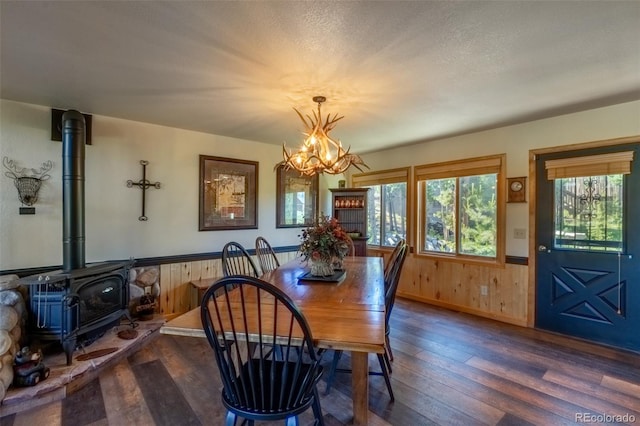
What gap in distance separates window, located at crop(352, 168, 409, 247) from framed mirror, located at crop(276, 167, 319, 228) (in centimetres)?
93

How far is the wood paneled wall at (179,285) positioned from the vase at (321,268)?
77.9 inches

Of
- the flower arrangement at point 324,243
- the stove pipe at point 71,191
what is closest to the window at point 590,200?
the flower arrangement at point 324,243

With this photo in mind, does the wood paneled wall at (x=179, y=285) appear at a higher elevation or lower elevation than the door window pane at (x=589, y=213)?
lower

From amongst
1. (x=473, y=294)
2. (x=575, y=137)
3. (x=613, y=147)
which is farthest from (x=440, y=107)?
(x=473, y=294)

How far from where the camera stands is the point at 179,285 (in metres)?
3.73

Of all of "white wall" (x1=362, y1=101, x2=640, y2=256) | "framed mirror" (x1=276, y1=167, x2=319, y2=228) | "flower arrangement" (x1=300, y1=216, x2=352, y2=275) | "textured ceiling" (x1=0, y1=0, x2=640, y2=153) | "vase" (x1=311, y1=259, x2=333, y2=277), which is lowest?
"vase" (x1=311, y1=259, x2=333, y2=277)

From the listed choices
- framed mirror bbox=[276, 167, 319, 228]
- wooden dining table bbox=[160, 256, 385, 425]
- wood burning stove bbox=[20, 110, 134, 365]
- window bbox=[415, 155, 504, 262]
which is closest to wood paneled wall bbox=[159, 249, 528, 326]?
window bbox=[415, 155, 504, 262]

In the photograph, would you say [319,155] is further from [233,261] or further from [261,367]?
[261,367]

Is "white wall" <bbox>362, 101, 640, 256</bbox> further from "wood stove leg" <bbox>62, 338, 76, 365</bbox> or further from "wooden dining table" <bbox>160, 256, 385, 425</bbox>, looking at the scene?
"wood stove leg" <bbox>62, 338, 76, 365</bbox>

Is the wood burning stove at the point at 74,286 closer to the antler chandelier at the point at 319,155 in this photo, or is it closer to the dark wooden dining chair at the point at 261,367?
the dark wooden dining chair at the point at 261,367

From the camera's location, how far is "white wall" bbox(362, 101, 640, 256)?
115 inches

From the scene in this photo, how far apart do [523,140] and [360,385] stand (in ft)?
11.1

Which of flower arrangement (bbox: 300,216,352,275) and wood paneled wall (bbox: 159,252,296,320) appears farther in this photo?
wood paneled wall (bbox: 159,252,296,320)

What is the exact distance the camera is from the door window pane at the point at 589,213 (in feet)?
9.68
